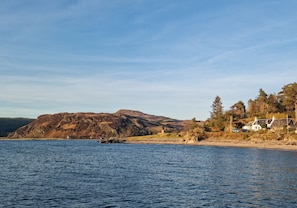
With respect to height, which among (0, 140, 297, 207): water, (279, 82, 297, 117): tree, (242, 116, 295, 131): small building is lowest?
(0, 140, 297, 207): water

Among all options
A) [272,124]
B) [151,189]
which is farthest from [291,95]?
[151,189]

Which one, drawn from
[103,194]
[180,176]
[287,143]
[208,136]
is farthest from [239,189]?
[208,136]

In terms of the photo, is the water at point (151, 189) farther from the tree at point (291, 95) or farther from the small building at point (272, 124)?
the tree at point (291, 95)

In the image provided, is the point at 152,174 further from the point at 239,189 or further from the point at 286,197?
the point at 286,197

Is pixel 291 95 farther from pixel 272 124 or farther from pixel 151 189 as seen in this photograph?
pixel 151 189

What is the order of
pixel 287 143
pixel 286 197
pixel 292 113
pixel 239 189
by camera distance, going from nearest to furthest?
1. pixel 286 197
2. pixel 239 189
3. pixel 287 143
4. pixel 292 113

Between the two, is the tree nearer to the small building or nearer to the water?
the small building

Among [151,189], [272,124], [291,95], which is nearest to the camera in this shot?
[151,189]

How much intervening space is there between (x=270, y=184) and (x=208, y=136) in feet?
476

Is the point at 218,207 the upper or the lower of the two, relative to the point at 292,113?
lower

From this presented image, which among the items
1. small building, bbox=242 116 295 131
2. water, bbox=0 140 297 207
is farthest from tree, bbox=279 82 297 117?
water, bbox=0 140 297 207

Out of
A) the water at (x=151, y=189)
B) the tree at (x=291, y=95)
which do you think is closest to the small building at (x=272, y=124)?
the tree at (x=291, y=95)

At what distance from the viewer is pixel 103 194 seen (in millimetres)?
40125

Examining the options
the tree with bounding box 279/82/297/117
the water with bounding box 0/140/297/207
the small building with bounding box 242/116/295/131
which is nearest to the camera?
the water with bounding box 0/140/297/207
